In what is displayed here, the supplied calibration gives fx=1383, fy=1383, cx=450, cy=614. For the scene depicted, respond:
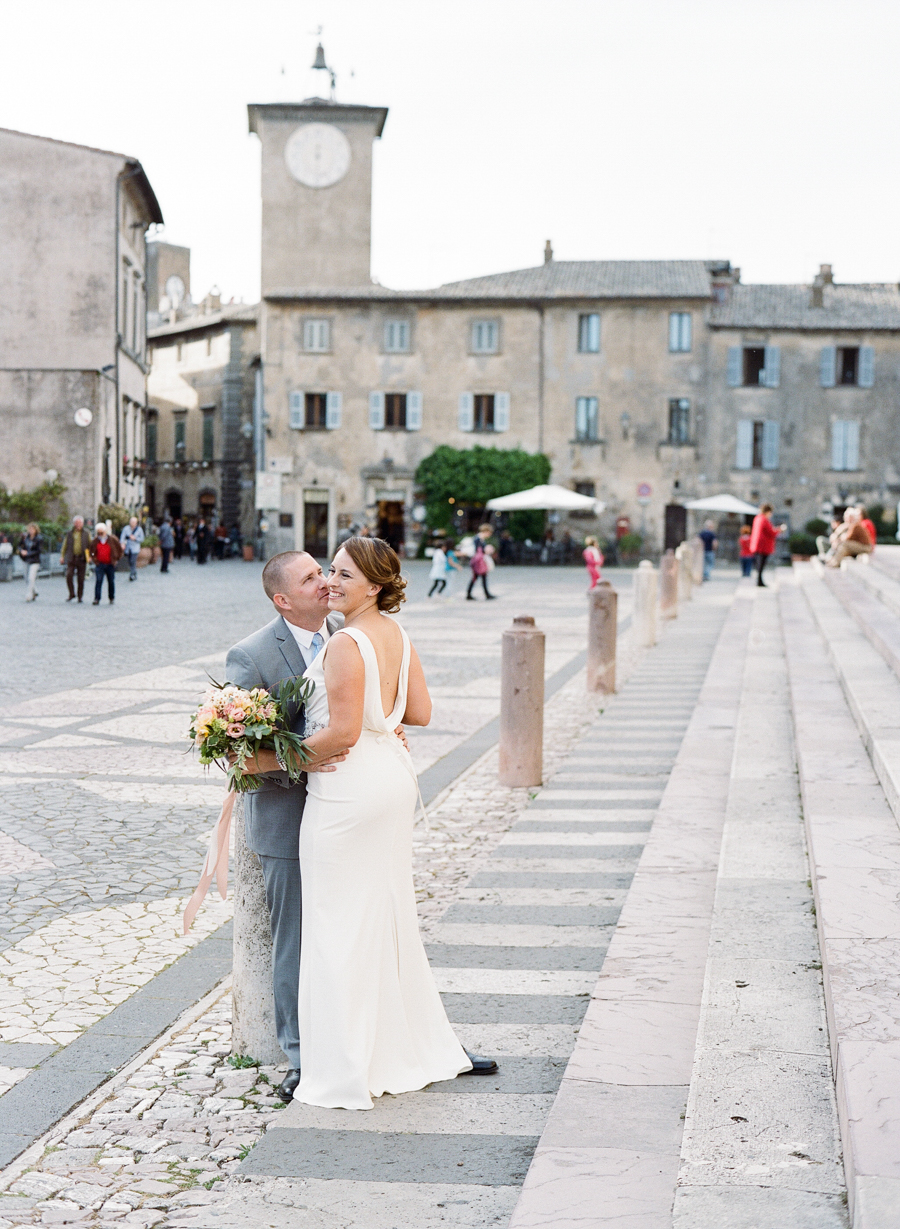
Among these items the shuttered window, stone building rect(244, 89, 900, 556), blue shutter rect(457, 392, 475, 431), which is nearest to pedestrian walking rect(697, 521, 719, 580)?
stone building rect(244, 89, 900, 556)

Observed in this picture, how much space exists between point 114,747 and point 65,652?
636 cm

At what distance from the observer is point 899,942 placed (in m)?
4.46

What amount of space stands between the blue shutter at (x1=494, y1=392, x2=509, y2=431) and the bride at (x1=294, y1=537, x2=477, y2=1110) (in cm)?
4249

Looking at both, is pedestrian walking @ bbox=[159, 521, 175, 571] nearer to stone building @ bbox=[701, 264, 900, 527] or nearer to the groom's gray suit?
stone building @ bbox=[701, 264, 900, 527]

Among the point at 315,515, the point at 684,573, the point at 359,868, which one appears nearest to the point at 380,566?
the point at 359,868

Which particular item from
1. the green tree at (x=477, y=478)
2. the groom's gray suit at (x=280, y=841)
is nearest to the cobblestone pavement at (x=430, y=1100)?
the groom's gray suit at (x=280, y=841)

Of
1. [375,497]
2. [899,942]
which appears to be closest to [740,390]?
[375,497]

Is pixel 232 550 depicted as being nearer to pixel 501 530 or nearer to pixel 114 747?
pixel 501 530

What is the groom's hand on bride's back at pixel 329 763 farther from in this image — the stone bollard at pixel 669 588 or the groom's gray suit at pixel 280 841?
the stone bollard at pixel 669 588

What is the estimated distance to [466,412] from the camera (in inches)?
1816

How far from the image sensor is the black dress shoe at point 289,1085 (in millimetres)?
4016

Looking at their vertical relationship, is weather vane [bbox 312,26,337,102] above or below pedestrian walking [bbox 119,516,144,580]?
above

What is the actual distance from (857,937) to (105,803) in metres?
4.88

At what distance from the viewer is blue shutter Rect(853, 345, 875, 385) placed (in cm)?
4572
